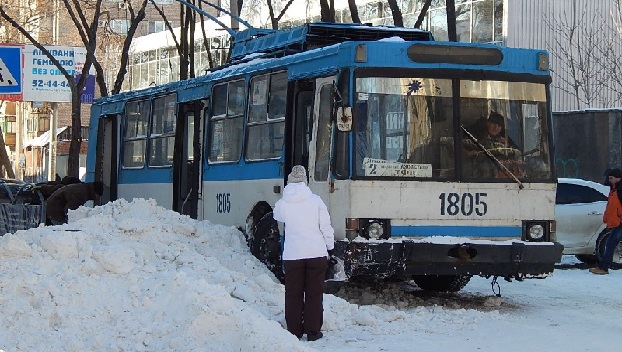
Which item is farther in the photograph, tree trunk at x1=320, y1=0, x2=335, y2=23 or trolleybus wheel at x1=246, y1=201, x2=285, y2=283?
tree trunk at x1=320, y1=0, x2=335, y2=23

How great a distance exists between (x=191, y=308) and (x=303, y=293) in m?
1.15

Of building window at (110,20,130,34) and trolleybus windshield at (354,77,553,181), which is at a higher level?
building window at (110,20,130,34)

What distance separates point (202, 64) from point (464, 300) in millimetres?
45282

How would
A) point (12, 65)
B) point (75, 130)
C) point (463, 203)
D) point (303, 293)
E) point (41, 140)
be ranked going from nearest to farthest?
point (303, 293) < point (463, 203) < point (75, 130) < point (12, 65) < point (41, 140)

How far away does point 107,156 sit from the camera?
2098 cm

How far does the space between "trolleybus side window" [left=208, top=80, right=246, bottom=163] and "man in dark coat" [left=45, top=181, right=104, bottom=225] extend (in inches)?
233

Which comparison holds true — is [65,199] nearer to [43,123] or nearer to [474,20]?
[474,20]

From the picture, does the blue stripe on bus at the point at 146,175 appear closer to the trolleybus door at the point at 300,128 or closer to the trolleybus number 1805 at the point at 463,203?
the trolleybus door at the point at 300,128

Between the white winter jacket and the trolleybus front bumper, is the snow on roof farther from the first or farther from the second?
the white winter jacket

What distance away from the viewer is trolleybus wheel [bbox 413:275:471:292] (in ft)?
47.0

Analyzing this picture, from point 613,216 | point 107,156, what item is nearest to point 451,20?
point 613,216

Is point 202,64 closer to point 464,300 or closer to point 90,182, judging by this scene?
point 90,182

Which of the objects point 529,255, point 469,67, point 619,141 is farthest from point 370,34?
point 619,141

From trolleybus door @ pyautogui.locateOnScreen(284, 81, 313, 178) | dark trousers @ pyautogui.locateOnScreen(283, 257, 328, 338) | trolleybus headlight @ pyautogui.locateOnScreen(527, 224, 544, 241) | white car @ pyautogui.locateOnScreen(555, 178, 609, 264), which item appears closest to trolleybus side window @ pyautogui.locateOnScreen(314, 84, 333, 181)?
trolleybus door @ pyautogui.locateOnScreen(284, 81, 313, 178)
